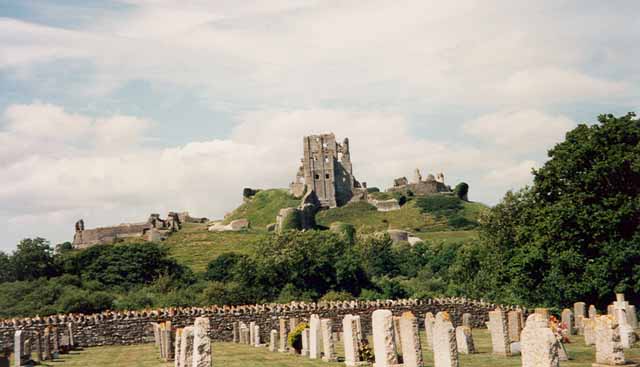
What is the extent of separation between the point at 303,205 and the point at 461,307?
Answer: 95877mm

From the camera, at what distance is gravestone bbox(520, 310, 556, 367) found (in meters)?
11.9

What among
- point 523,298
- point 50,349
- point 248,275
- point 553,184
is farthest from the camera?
point 248,275

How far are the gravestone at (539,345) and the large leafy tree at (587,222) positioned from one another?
63.9 feet

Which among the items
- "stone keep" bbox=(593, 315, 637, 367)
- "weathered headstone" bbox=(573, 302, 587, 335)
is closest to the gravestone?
"stone keep" bbox=(593, 315, 637, 367)

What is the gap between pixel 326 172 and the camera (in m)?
153

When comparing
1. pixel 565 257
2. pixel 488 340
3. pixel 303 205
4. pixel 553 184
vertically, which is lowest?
pixel 488 340

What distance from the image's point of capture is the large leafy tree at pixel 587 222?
3067 centimetres

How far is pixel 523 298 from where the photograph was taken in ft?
118

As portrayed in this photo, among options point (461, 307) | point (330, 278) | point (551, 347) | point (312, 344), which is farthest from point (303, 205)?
point (551, 347)

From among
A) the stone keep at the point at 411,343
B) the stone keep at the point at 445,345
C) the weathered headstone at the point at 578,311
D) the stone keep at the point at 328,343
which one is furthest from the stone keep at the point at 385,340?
the weathered headstone at the point at 578,311

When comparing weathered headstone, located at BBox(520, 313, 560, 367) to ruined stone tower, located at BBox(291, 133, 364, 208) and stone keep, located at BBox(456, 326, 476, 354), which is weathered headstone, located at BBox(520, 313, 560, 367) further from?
ruined stone tower, located at BBox(291, 133, 364, 208)

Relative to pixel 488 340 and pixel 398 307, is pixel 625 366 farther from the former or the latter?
pixel 398 307

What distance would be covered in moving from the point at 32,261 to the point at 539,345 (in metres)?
74.3

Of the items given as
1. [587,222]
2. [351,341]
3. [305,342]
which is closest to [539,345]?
[351,341]
